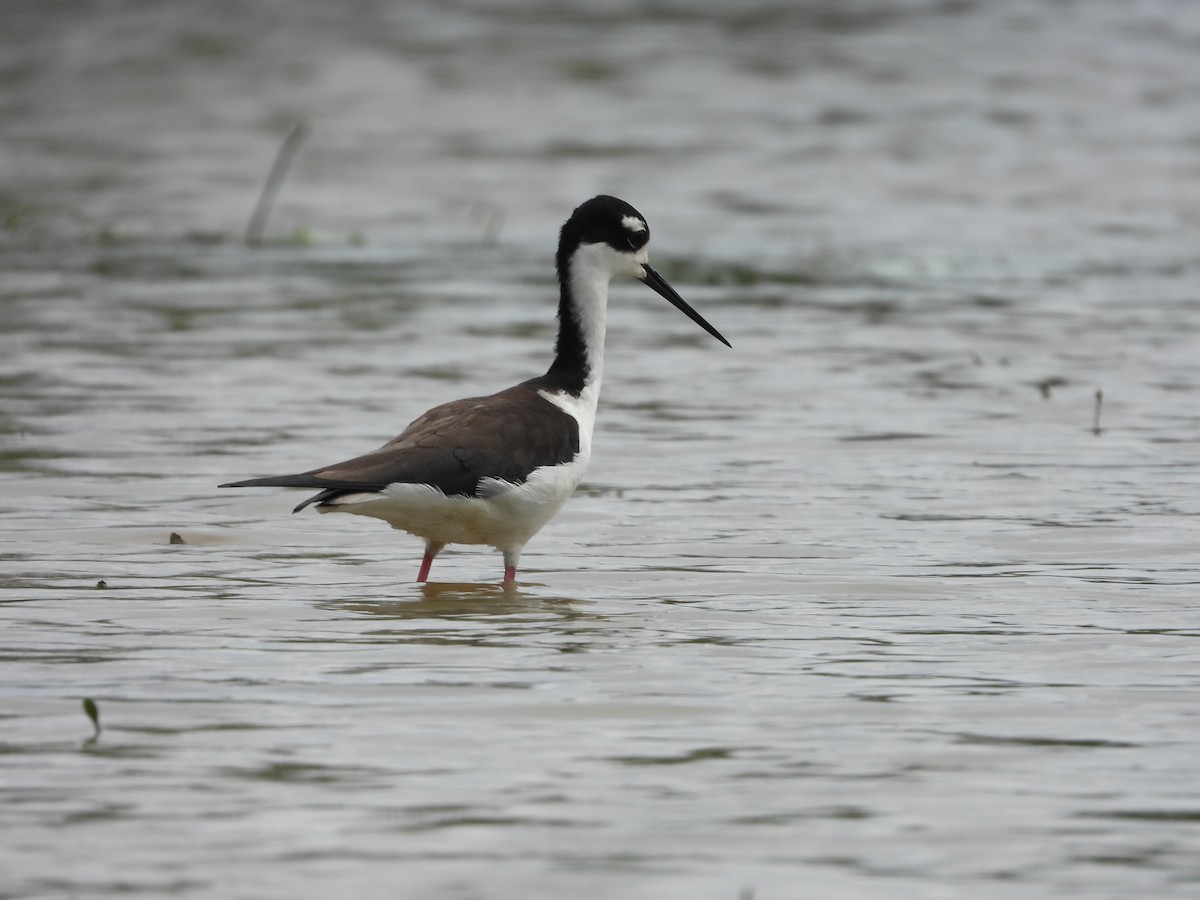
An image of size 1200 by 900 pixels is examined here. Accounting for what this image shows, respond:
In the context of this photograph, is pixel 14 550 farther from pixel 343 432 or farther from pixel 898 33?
pixel 898 33

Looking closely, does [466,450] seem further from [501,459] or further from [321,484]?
[321,484]

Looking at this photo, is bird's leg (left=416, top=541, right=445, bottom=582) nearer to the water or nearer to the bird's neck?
the water

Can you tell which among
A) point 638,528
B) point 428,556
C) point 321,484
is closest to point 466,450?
point 428,556

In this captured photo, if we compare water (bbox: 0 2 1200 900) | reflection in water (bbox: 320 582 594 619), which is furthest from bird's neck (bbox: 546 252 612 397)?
reflection in water (bbox: 320 582 594 619)

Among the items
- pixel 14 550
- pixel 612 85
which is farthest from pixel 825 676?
pixel 612 85

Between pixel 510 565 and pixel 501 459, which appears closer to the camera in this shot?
pixel 501 459

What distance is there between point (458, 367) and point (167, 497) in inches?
156

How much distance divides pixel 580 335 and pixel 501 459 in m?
1.17

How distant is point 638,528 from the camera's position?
9828mm

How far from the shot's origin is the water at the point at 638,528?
5492 millimetres

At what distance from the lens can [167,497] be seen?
10.2m

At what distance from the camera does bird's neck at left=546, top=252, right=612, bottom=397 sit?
9.28 meters

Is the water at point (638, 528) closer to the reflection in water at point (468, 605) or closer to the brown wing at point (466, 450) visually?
the reflection in water at point (468, 605)

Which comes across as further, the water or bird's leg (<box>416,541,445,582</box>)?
bird's leg (<box>416,541,445,582</box>)
